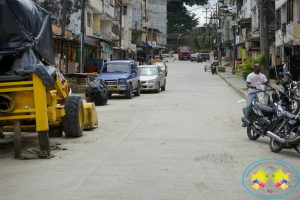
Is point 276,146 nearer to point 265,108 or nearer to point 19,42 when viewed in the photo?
point 265,108

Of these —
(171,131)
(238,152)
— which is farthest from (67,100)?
(238,152)

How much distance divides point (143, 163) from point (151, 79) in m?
20.7

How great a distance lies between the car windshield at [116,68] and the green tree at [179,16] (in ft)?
296

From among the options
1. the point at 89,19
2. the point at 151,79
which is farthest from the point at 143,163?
the point at 89,19

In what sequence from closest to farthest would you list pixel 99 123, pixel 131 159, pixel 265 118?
1. pixel 131 159
2. pixel 265 118
3. pixel 99 123

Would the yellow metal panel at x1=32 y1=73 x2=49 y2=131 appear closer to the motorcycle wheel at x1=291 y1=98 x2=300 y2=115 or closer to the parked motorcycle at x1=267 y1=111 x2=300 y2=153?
the parked motorcycle at x1=267 y1=111 x2=300 y2=153

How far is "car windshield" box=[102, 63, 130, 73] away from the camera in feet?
85.3

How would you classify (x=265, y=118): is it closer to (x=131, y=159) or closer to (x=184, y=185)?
(x=131, y=159)

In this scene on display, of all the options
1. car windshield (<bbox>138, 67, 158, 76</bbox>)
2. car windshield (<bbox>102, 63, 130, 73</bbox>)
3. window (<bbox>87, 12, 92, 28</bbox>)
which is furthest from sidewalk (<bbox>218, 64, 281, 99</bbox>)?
window (<bbox>87, 12, 92, 28</bbox>)

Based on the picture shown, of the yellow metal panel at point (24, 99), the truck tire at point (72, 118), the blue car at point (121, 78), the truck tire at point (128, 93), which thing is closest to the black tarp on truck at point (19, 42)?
the yellow metal panel at point (24, 99)

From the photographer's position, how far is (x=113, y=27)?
6175 cm

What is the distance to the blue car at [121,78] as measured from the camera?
81.4 ft

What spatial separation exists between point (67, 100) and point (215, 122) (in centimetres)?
528

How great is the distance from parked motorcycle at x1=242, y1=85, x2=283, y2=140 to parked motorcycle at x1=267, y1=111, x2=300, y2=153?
35 cm
